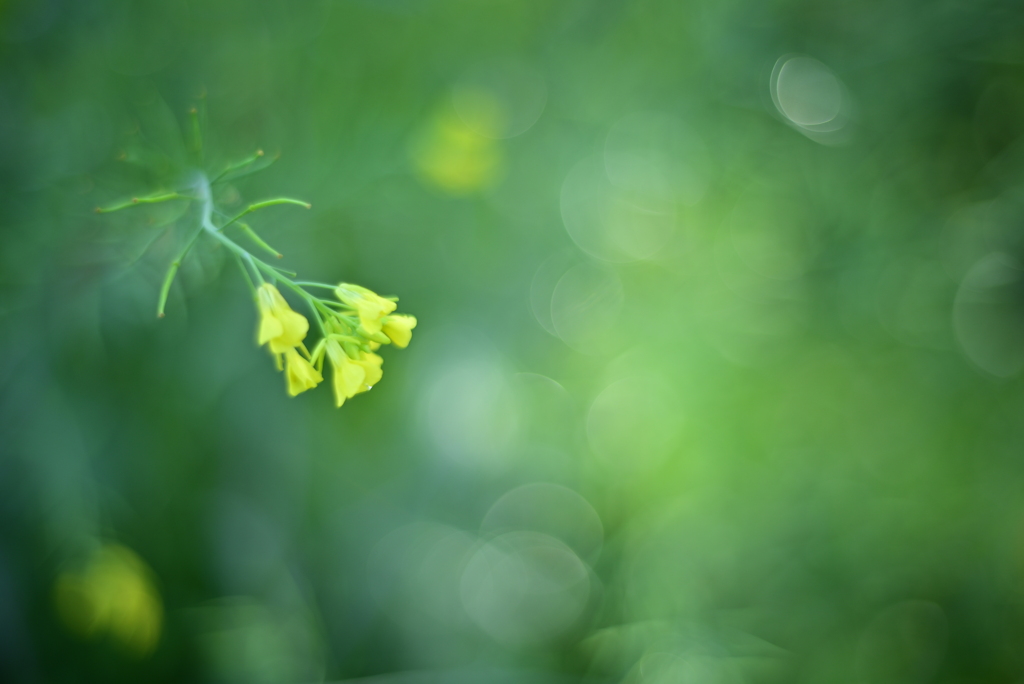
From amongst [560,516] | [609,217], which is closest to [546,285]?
[609,217]

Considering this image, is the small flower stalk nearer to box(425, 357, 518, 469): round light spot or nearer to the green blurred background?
the green blurred background

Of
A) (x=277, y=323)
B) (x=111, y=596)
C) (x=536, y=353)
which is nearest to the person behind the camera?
(x=277, y=323)

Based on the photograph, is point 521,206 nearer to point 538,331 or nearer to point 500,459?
point 538,331

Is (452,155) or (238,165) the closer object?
(238,165)

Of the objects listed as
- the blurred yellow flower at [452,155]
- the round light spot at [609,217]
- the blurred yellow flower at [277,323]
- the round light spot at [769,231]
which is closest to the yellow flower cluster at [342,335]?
the blurred yellow flower at [277,323]

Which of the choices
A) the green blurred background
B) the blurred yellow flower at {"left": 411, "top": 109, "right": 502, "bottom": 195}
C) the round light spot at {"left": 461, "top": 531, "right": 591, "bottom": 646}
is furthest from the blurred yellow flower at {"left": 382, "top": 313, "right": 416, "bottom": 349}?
the round light spot at {"left": 461, "top": 531, "right": 591, "bottom": 646}

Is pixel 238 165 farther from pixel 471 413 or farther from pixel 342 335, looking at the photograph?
pixel 471 413
